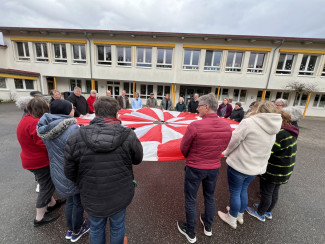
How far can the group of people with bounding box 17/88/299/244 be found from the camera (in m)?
1.09

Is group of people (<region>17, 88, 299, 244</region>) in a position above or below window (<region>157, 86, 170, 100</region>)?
below

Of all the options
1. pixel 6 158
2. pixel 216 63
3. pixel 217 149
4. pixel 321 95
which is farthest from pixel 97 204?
pixel 321 95

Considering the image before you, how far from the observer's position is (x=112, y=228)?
1.31 meters

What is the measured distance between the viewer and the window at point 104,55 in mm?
12414

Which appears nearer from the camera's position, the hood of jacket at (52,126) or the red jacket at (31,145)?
the hood of jacket at (52,126)

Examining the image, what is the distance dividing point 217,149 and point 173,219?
1.29 m

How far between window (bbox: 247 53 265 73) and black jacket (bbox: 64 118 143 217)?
14050 mm

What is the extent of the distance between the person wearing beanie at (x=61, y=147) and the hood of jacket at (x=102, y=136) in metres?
0.49

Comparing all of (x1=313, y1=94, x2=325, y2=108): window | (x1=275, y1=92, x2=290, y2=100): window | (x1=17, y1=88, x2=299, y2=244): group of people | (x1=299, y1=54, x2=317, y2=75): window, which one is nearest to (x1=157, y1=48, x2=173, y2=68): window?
(x1=275, y1=92, x2=290, y2=100): window

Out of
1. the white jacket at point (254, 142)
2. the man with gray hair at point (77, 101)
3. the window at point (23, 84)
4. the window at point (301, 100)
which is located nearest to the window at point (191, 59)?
the window at point (301, 100)

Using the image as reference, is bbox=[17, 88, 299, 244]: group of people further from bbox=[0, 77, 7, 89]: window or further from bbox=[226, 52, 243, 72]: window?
bbox=[0, 77, 7, 89]: window

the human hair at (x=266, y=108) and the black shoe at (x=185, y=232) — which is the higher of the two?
the human hair at (x=266, y=108)

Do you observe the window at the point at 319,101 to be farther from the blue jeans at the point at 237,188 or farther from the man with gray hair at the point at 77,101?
the man with gray hair at the point at 77,101

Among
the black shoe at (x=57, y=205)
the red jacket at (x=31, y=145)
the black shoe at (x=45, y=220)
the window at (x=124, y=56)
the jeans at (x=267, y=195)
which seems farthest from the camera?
the window at (x=124, y=56)
